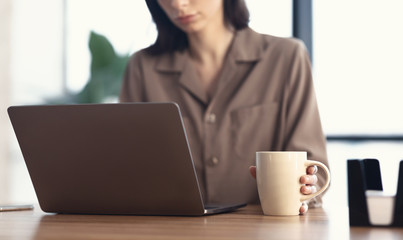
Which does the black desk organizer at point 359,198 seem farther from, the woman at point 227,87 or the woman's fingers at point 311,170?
the woman at point 227,87

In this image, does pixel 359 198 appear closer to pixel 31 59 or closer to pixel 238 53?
pixel 238 53

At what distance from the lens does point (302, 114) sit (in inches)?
66.7

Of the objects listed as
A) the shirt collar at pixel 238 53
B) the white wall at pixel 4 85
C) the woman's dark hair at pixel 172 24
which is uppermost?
the woman's dark hair at pixel 172 24

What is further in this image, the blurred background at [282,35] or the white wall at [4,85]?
the white wall at [4,85]

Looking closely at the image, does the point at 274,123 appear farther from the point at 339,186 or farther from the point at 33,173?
the point at 339,186

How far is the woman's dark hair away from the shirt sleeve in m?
0.23

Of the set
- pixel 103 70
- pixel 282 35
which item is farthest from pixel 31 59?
pixel 282 35

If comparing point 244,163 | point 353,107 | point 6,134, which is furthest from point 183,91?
point 6,134

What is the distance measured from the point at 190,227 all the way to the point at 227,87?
1004 millimetres

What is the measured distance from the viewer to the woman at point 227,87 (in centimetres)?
176

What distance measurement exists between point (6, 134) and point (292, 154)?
3.06m

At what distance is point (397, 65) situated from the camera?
9.58ft

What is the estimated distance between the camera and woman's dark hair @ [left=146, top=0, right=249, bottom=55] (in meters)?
1.92

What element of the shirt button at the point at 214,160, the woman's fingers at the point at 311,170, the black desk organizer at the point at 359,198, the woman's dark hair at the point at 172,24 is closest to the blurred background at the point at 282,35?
the woman's dark hair at the point at 172,24
